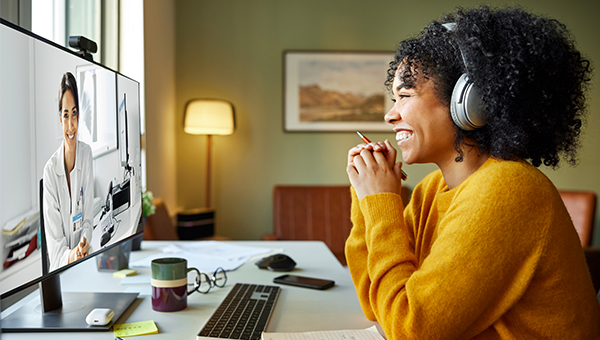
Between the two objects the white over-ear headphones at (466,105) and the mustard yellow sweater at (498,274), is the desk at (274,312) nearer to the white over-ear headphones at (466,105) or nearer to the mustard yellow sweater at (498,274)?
the mustard yellow sweater at (498,274)

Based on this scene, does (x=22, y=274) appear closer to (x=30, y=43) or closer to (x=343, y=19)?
(x=30, y=43)

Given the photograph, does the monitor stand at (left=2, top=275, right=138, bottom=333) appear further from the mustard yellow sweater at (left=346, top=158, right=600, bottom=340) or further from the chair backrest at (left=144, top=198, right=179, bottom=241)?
the chair backrest at (left=144, top=198, right=179, bottom=241)

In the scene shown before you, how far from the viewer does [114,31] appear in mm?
2553

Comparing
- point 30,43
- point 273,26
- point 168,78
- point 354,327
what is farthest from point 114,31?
point 354,327

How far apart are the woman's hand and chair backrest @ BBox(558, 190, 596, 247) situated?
9.05 feet

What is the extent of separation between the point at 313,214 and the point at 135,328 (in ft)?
8.67

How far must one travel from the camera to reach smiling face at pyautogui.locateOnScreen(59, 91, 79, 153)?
86 centimetres

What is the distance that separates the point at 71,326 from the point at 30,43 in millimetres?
550

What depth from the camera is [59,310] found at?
102 centimetres

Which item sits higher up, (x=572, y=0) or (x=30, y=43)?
(x=572, y=0)

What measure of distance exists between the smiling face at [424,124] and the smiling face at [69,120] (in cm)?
66

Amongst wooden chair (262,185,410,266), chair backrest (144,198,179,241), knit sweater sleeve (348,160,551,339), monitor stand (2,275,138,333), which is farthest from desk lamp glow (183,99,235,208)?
knit sweater sleeve (348,160,551,339)

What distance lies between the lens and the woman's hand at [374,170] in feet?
3.24

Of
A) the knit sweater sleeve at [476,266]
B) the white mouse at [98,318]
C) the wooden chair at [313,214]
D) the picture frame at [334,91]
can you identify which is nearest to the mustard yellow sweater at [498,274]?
the knit sweater sleeve at [476,266]
